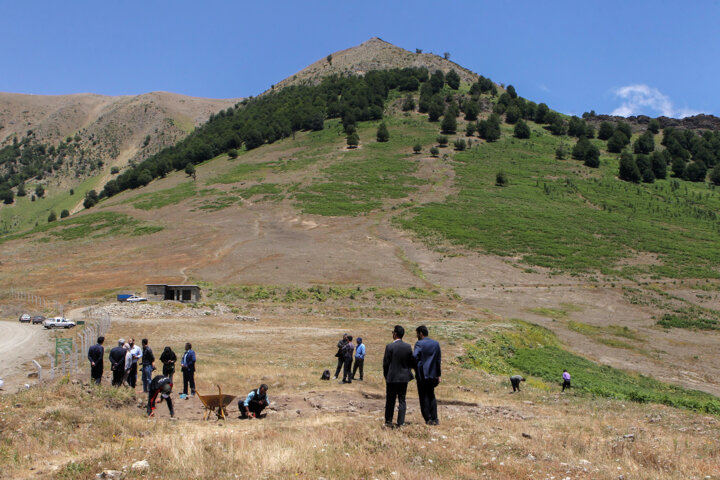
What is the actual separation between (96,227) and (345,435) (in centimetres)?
8463

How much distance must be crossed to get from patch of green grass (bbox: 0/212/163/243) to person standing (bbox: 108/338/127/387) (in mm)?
65469

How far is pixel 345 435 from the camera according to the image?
8.61 m

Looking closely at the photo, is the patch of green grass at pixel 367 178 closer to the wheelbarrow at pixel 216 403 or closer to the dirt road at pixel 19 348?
the dirt road at pixel 19 348

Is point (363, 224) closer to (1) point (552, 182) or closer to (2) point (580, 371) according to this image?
(1) point (552, 182)

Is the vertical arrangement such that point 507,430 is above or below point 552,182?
below

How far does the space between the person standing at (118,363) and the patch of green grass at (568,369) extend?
15555mm

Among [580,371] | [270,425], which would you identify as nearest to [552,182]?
[580,371]

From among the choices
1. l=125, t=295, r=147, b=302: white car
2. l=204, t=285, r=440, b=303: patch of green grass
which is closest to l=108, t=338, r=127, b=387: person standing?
l=204, t=285, r=440, b=303: patch of green grass

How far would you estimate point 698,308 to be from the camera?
47750 mm

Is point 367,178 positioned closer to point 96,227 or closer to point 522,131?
point 96,227

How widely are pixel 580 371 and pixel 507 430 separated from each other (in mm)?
16674

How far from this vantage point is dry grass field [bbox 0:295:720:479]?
22.6 ft

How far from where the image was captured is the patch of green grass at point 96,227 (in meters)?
76.0

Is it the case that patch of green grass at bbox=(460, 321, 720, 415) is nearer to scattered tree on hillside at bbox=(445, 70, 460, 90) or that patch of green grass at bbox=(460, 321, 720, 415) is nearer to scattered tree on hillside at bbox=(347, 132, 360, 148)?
scattered tree on hillside at bbox=(347, 132, 360, 148)
